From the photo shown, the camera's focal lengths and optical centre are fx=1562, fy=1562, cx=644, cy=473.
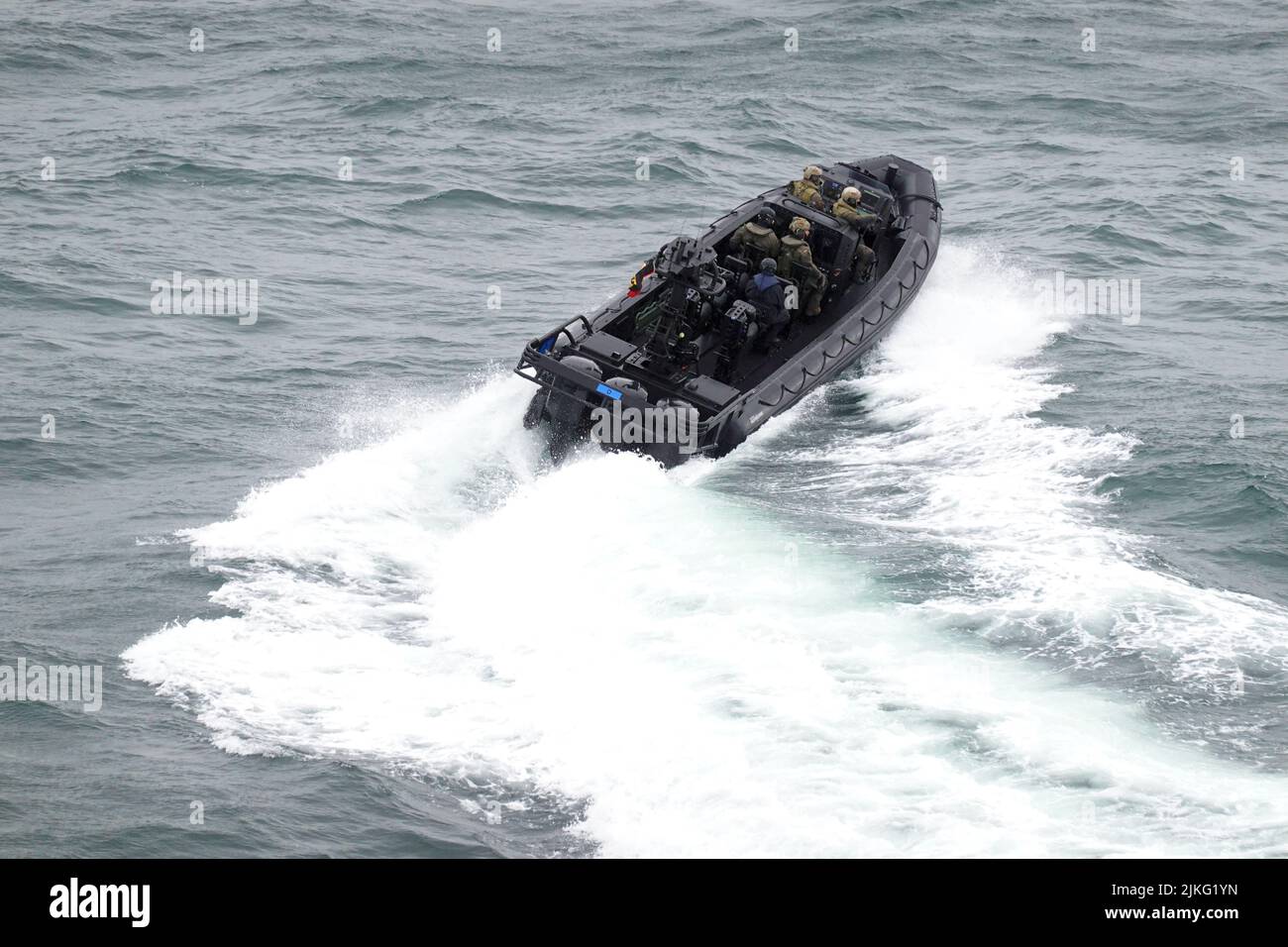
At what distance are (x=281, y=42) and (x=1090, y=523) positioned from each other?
2652 cm

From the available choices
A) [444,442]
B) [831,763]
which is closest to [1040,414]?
[444,442]

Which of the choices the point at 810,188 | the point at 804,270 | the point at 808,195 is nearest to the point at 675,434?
the point at 804,270

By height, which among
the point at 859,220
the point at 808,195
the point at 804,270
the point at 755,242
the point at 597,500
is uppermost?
the point at 808,195

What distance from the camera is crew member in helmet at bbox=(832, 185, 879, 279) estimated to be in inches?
859

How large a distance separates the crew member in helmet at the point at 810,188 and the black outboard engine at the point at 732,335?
127 inches

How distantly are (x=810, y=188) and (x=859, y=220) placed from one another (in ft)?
3.56

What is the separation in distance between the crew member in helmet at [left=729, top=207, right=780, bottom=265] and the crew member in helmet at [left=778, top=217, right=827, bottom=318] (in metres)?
0.17

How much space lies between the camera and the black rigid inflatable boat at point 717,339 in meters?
18.1

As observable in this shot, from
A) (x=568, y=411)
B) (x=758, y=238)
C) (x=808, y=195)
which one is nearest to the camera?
(x=568, y=411)

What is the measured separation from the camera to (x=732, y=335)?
66.0 feet

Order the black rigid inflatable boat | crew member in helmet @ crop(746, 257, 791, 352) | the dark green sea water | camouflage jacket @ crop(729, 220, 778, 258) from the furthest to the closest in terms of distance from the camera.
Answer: camouflage jacket @ crop(729, 220, 778, 258) → crew member in helmet @ crop(746, 257, 791, 352) → the black rigid inflatable boat → the dark green sea water

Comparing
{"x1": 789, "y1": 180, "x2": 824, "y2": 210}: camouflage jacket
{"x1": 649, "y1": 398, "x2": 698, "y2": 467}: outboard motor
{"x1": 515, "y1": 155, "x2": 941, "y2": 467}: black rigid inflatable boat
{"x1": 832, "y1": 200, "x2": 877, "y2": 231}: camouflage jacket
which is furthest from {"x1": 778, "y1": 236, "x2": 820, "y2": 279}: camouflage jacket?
{"x1": 649, "y1": 398, "x2": 698, "y2": 467}: outboard motor

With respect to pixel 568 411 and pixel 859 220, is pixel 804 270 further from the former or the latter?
pixel 568 411

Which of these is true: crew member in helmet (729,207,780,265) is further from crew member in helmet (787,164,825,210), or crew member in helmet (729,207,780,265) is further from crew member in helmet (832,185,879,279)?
crew member in helmet (787,164,825,210)
